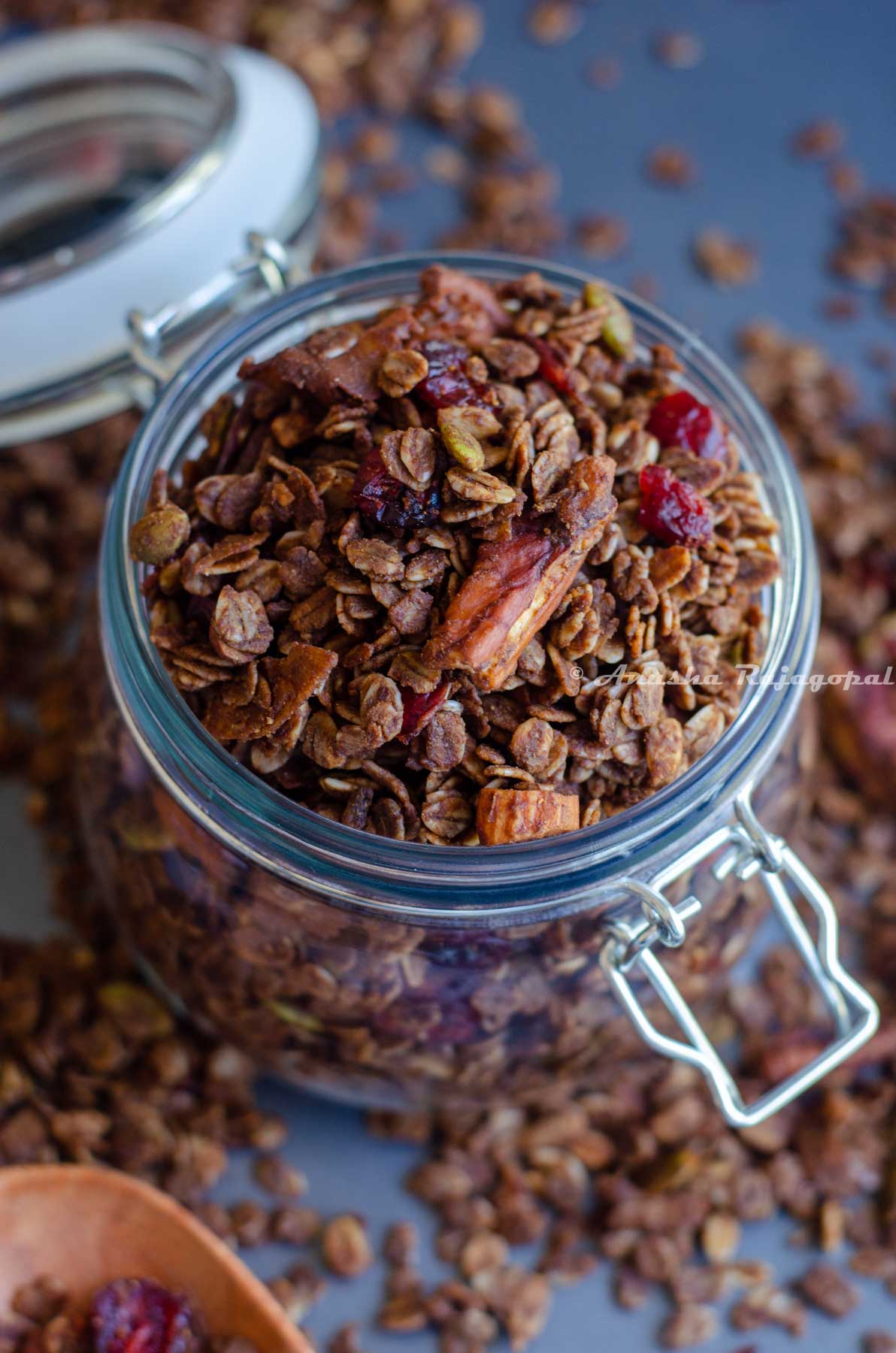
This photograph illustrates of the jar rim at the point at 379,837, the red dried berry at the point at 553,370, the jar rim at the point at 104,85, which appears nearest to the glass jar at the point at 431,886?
the jar rim at the point at 379,837

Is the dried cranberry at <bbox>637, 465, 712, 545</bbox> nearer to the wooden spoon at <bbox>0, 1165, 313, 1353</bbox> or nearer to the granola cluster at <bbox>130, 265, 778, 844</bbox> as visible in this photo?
the granola cluster at <bbox>130, 265, 778, 844</bbox>

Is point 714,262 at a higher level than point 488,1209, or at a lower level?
higher

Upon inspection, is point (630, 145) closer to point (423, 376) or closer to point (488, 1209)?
point (423, 376)

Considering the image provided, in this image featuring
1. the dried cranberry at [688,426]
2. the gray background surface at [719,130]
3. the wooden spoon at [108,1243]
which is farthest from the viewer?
the gray background surface at [719,130]

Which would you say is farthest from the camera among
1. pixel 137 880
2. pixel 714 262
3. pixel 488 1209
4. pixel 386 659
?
pixel 714 262

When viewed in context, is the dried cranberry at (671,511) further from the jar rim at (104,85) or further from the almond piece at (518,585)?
the jar rim at (104,85)

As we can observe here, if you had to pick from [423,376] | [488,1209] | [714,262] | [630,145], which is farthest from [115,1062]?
[630,145]

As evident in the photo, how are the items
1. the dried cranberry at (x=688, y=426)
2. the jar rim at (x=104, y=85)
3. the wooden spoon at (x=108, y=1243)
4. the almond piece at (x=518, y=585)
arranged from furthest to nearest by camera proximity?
1. the jar rim at (x=104, y=85)
2. the wooden spoon at (x=108, y=1243)
3. the dried cranberry at (x=688, y=426)
4. the almond piece at (x=518, y=585)
